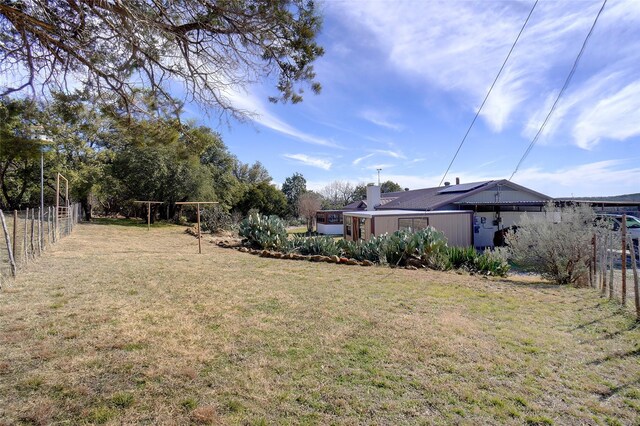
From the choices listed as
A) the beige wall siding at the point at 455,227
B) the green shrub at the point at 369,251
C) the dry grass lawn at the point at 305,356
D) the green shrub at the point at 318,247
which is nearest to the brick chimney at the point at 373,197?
the beige wall siding at the point at 455,227

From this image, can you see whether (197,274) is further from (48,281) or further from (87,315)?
(87,315)

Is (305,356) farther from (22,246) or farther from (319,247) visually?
(319,247)

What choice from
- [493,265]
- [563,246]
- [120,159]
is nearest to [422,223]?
[493,265]

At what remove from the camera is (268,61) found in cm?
493

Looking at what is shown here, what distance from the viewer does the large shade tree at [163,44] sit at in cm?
411

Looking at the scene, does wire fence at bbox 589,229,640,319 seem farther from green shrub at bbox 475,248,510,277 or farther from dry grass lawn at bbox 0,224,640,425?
green shrub at bbox 475,248,510,277

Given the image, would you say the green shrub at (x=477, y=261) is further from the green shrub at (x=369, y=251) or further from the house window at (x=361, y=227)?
the house window at (x=361, y=227)

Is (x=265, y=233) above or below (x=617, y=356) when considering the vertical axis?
above

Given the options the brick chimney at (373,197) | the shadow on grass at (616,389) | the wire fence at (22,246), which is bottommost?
the shadow on grass at (616,389)

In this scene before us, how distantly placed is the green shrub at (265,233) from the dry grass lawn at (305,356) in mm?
5650

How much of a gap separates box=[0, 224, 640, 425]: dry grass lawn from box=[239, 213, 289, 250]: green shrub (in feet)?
18.5

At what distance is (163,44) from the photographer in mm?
4820

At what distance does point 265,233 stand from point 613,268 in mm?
9731

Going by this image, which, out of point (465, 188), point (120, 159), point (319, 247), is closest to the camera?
point (319, 247)
